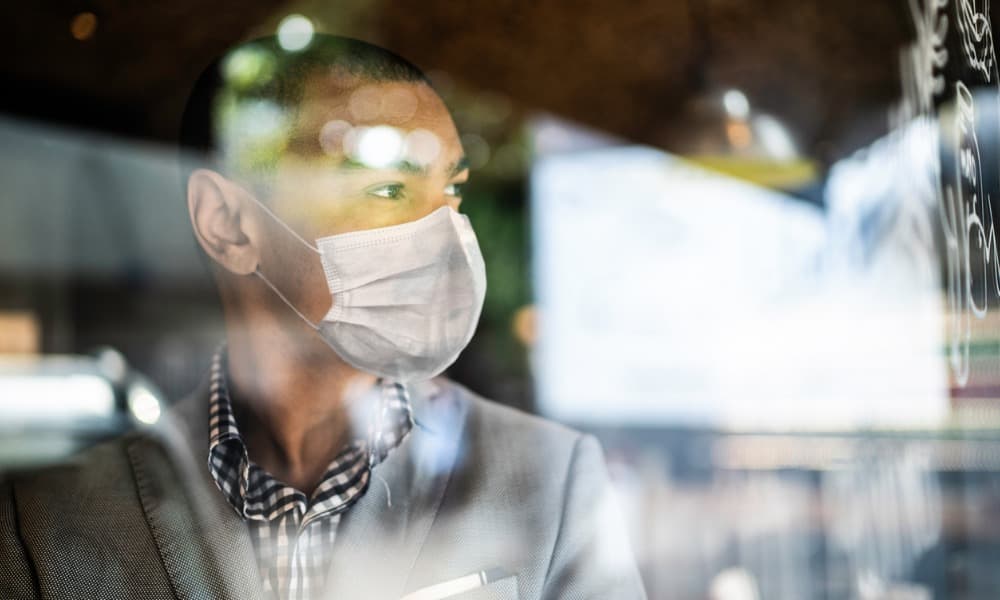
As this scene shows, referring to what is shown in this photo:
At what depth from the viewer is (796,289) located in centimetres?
217

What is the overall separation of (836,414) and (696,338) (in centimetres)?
52

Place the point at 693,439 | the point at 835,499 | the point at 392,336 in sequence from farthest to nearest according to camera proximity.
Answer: the point at 835,499 < the point at 693,439 < the point at 392,336

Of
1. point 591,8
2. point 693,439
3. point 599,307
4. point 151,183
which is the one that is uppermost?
point 591,8

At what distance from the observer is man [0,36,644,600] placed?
3.93ft

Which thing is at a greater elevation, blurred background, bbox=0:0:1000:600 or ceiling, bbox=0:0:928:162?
ceiling, bbox=0:0:928:162

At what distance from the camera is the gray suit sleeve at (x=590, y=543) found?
1.26m

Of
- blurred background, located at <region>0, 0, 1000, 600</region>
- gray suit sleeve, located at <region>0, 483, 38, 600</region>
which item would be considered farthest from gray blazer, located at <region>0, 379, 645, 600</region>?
blurred background, located at <region>0, 0, 1000, 600</region>

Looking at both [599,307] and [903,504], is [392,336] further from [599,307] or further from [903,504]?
[903,504]

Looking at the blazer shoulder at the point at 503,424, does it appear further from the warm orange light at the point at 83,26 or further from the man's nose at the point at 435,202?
the warm orange light at the point at 83,26

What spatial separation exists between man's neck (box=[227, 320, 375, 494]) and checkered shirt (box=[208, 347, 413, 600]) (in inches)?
0.6

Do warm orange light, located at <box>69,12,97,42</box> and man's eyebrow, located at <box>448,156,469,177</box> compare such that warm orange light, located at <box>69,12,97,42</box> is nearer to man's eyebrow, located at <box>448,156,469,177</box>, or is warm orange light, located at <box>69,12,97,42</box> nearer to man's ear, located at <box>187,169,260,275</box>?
man's ear, located at <box>187,169,260,275</box>

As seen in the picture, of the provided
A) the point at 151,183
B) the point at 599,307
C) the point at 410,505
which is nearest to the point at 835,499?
the point at 599,307

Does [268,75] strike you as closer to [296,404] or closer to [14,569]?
[296,404]

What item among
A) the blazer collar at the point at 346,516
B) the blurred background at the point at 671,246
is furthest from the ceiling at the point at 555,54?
the blazer collar at the point at 346,516
